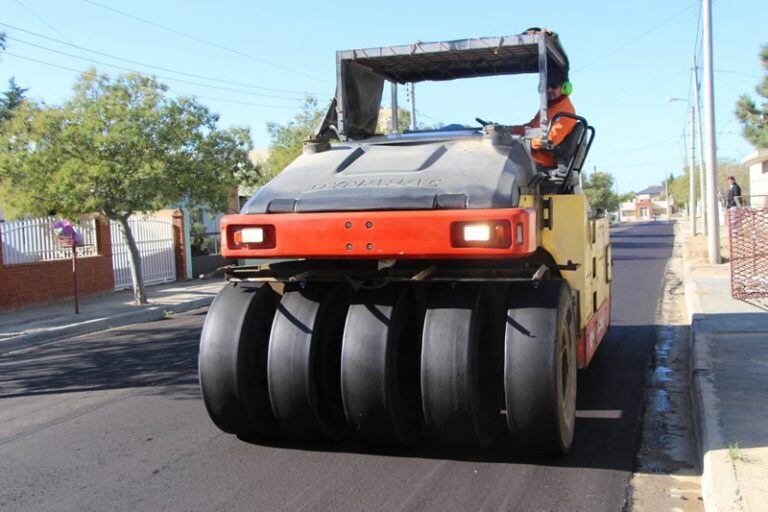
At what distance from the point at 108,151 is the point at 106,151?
3 centimetres

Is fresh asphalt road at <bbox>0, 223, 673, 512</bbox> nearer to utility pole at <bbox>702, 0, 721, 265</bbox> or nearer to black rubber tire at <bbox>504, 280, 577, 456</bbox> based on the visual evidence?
black rubber tire at <bbox>504, 280, 577, 456</bbox>

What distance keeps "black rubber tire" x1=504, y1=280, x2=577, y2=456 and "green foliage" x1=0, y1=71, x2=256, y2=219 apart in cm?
1068

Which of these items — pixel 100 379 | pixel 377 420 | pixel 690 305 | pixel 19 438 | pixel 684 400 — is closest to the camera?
pixel 377 420

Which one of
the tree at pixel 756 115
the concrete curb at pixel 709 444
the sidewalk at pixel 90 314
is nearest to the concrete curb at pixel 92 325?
the sidewalk at pixel 90 314

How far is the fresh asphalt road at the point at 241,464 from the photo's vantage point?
4125 millimetres

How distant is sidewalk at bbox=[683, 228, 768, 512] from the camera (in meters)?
3.90

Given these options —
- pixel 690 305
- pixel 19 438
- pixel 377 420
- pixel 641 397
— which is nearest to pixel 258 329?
pixel 377 420

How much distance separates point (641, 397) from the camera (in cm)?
629

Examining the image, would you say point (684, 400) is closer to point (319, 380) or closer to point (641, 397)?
point (641, 397)

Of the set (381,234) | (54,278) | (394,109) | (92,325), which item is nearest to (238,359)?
(381,234)

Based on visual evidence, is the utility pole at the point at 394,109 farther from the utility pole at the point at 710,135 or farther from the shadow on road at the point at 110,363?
the utility pole at the point at 710,135

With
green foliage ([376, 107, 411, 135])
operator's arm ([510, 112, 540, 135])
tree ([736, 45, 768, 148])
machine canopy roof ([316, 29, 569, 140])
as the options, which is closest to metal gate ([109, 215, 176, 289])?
green foliage ([376, 107, 411, 135])

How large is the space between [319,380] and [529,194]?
179cm

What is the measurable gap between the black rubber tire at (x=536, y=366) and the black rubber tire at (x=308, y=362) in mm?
1157
